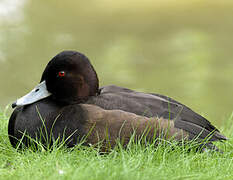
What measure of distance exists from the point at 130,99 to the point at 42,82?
0.83 metres

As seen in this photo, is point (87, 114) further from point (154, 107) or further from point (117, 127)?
point (154, 107)

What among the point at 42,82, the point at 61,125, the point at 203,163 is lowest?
the point at 203,163

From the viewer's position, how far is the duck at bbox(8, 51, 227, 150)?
3529 mm

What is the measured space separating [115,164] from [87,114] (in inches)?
29.9

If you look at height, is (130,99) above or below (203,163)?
above

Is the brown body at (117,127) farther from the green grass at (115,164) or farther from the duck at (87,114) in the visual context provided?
the green grass at (115,164)

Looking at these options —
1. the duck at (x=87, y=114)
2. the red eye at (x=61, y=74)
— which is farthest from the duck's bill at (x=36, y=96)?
the red eye at (x=61, y=74)

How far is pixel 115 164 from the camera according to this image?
290 cm

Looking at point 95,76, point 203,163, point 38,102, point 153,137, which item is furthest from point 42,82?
point 203,163

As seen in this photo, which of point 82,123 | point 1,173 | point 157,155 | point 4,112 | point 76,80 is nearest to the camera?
point 1,173

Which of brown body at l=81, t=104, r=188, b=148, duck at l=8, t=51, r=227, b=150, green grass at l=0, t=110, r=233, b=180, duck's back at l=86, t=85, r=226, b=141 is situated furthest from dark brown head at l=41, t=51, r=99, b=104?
green grass at l=0, t=110, r=233, b=180

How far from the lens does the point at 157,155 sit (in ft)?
10.7

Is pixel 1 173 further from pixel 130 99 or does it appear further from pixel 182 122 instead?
pixel 182 122

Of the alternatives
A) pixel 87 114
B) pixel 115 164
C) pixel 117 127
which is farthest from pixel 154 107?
pixel 115 164
